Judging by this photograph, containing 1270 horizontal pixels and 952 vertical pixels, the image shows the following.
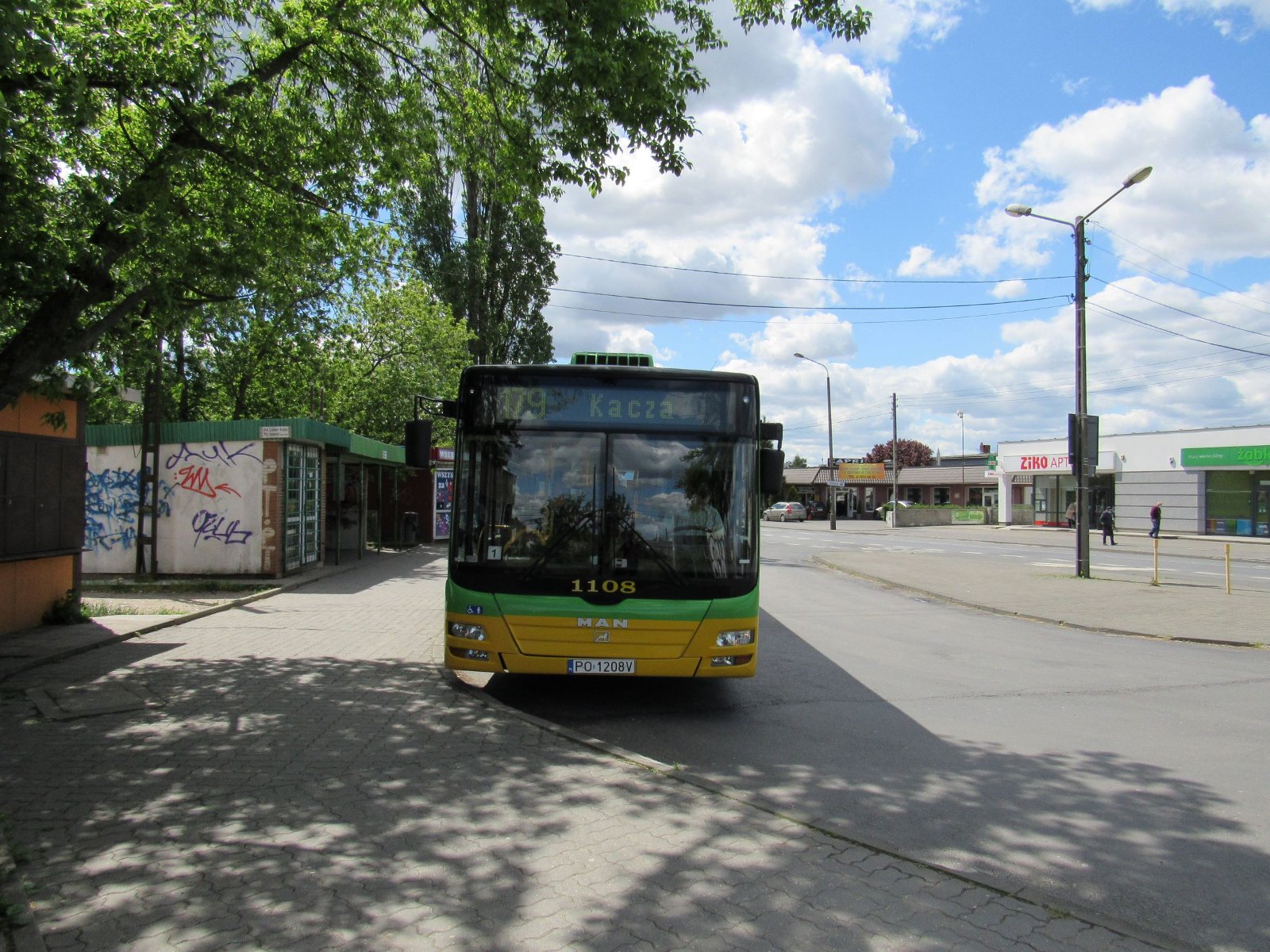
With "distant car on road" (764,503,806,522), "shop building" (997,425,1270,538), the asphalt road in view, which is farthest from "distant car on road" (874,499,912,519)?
the asphalt road

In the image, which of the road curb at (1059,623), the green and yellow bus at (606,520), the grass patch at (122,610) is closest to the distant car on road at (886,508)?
the road curb at (1059,623)

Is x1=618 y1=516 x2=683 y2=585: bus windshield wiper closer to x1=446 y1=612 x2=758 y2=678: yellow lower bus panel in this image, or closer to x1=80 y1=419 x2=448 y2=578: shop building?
x1=446 y1=612 x2=758 y2=678: yellow lower bus panel

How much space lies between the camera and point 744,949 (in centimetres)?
318

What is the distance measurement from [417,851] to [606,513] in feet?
10.3

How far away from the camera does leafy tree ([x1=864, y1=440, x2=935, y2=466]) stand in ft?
331

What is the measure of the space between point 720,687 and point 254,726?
4.04 metres

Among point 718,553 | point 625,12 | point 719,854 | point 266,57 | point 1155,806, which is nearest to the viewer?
point 719,854

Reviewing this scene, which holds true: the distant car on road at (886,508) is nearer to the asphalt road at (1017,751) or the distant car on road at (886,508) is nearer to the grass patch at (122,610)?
the asphalt road at (1017,751)

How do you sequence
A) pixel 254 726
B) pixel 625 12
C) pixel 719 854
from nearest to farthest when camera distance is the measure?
pixel 719 854, pixel 254 726, pixel 625 12

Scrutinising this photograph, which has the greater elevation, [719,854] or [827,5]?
[827,5]

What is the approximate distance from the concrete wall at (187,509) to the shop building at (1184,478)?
1302 inches

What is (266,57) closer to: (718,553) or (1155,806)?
(718,553)

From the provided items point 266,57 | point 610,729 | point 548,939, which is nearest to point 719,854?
point 548,939

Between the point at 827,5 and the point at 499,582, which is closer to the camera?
the point at 499,582
